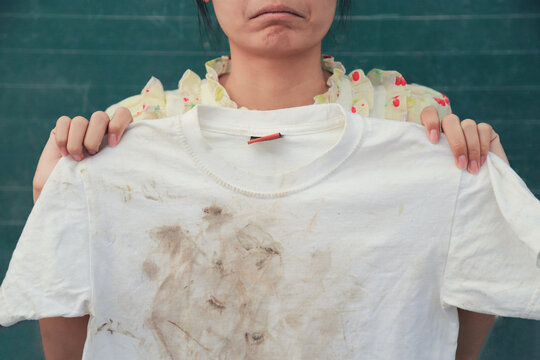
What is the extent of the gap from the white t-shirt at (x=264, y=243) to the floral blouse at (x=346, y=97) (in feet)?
0.79

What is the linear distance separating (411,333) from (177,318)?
38 centimetres

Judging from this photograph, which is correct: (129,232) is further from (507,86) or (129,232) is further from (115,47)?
(507,86)

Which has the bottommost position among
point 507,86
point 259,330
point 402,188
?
point 259,330

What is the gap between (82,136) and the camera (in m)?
1.02

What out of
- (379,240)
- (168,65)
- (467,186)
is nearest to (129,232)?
(379,240)

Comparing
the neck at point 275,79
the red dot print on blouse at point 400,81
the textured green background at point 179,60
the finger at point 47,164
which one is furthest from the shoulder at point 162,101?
the red dot print on blouse at point 400,81

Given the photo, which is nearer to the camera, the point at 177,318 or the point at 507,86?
the point at 177,318

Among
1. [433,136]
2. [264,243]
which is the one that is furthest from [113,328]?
[433,136]

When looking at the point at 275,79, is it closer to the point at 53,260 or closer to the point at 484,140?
the point at 484,140

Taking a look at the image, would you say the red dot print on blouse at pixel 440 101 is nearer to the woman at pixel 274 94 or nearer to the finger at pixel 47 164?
the woman at pixel 274 94

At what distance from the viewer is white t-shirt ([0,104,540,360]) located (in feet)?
3.26

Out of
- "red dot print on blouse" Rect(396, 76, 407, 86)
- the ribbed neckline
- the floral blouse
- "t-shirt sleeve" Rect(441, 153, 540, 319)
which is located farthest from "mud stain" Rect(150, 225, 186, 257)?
"red dot print on blouse" Rect(396, 76, 407, 86)

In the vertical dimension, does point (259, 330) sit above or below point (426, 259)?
below

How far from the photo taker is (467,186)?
100 cm
